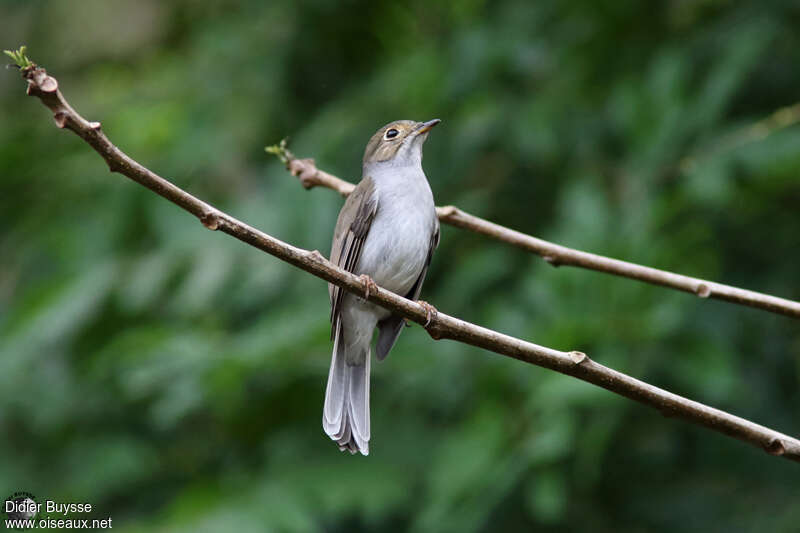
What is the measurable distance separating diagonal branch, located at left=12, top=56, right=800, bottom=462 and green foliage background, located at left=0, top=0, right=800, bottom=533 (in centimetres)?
185

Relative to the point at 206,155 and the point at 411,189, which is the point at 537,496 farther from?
the point at 206,155

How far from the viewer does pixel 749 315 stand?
16.9 ft

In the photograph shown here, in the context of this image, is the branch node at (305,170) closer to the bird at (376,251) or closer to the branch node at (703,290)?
the bird at (376,251)

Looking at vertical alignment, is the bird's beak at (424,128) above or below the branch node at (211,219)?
above

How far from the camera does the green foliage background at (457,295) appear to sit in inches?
180

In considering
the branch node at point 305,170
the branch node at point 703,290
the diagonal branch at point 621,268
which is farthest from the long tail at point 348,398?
the branch node at point 703,290

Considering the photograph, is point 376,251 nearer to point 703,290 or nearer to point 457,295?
point 457,295

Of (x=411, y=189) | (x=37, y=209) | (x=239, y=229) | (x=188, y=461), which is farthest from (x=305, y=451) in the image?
(x=239, y=229)

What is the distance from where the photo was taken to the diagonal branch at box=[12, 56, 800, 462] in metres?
2.09

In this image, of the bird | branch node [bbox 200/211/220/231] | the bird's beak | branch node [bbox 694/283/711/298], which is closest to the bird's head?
the bird's beak

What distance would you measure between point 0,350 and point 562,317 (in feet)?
9.80

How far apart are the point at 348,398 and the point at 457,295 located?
1587 millimetres

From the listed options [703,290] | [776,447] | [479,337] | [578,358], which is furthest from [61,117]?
[703,290]

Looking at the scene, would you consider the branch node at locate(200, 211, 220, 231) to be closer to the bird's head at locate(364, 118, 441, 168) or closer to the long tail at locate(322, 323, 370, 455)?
the long tail at locate(322, 323, 370, 455)
